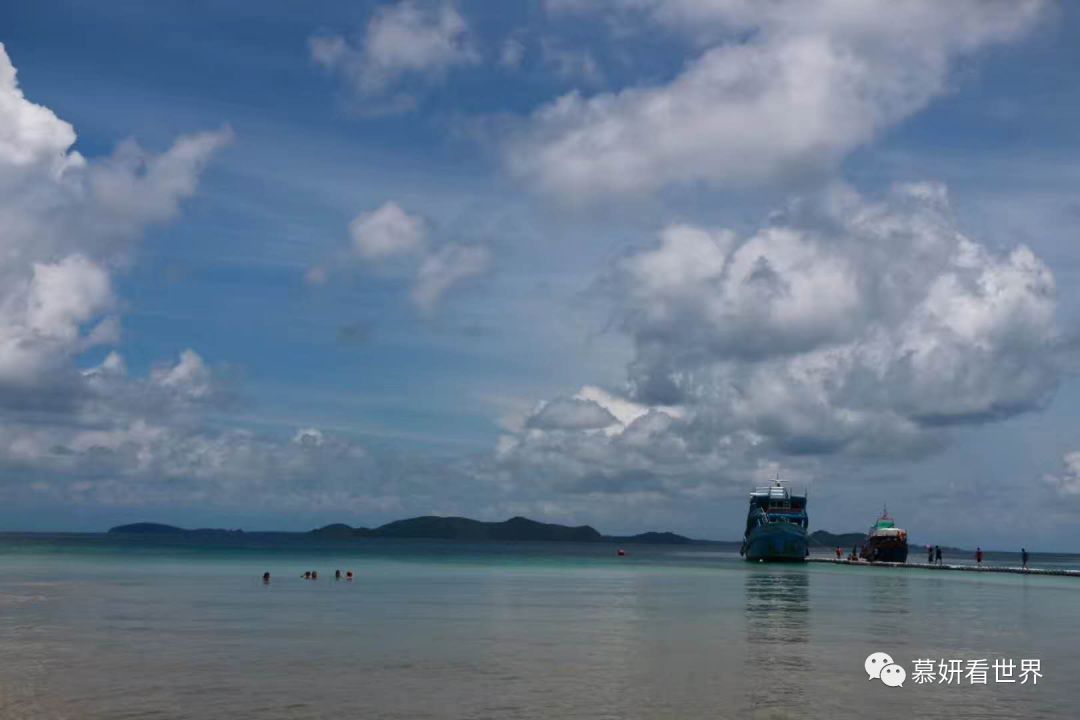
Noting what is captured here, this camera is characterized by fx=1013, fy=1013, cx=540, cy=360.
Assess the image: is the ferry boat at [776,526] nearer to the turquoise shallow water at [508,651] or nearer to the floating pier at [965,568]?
the floating pier at [965,568]

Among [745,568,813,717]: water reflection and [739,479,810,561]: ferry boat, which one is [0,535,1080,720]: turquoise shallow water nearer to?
[745,568,813,717]: water reflection

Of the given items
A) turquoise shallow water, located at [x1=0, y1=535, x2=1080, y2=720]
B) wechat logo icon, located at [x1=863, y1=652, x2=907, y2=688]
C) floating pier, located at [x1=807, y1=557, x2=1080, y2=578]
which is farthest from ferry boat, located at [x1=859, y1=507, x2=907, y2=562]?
wechat logo icon, located at [x1=863, y1=652, x2=907, y2=688]

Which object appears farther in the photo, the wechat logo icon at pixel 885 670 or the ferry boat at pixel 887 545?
the ferry boat at pixel 887 545

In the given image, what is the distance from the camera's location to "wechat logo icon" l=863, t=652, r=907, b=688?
40.1m

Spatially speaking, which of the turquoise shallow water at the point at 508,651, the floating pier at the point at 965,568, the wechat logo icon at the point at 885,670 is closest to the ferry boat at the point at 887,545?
the floating pier at the point at 965,568

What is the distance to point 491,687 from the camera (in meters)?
38.2

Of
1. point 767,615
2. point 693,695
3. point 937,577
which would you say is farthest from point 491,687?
point 937,577

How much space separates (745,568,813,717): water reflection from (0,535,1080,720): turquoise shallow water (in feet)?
0.50

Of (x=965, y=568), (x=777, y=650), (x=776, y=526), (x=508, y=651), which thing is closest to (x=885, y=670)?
(x=777, y=650)

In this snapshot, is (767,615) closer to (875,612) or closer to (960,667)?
(875,612)

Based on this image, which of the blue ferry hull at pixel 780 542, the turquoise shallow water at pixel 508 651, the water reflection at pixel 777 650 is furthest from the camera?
the blue ferry hull at pixel 780 542

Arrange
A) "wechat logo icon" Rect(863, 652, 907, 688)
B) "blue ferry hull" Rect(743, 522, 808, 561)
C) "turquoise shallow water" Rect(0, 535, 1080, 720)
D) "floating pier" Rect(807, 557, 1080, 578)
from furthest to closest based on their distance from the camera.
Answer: "blue ferry hull" Rect(743, 522, 808, 561) → "floating pier" Rect(807, 557, 1080, 578) → "wechat logo icon" Rect(863, 652, 907, 688) → "turquoise shallow water" Rect(0, 535, 1080, 720)

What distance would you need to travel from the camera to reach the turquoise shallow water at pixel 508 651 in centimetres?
3478

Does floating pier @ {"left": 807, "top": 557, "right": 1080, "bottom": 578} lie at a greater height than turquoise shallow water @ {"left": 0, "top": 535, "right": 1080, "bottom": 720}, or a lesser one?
lesser
